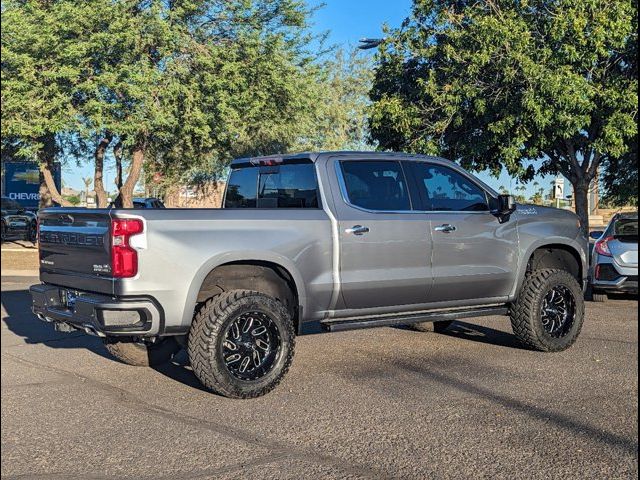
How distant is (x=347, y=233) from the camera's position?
6.11 metres

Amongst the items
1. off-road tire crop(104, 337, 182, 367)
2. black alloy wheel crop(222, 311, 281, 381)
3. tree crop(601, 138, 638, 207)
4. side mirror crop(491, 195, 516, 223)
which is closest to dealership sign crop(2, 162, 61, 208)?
tree crop(601, 138, 638, 207)

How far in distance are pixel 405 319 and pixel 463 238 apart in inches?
40.0

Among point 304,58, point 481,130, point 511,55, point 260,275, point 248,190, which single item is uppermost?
point 304,58

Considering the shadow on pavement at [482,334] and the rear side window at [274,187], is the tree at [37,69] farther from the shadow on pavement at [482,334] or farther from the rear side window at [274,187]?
the shadow on pavement at [482,334]

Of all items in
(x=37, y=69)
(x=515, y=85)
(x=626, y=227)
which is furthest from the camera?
(x=37, y=69)

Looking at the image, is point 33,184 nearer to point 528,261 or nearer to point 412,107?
point 412,107

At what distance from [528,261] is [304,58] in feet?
53.3

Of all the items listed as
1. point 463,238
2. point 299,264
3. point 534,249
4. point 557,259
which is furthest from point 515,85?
point 299,264

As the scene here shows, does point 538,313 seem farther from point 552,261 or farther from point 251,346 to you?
point 251,346

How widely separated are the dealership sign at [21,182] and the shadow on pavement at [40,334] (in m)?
21.3

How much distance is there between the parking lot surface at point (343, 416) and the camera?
161 inches

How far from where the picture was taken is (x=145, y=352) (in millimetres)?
6465

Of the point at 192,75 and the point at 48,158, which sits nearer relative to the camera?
the point at 192,75

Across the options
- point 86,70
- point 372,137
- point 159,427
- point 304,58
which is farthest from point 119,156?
point 159,427
